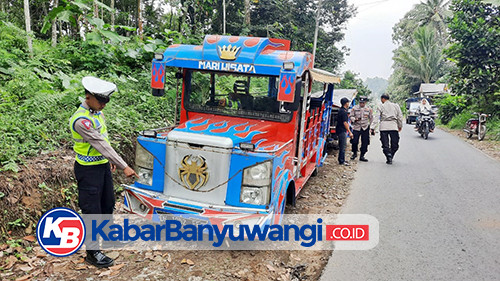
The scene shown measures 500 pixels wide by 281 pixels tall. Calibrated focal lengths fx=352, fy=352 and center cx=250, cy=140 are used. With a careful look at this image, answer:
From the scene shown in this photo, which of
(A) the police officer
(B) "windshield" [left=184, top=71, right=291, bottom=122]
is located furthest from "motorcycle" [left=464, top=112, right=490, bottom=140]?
(B) "windshield" [left=184, top=71, right=291, bottom=122]

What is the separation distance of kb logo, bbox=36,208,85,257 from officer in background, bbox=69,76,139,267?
235 mm

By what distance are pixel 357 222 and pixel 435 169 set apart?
4631 mm

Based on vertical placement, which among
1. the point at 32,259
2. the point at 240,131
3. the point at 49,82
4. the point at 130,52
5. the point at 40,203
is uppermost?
the point at 130,52

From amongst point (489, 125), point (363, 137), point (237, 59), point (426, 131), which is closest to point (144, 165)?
point (237, 59)

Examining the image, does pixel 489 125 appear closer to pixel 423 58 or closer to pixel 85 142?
pixel 85 142

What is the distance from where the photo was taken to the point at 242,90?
5.19 m

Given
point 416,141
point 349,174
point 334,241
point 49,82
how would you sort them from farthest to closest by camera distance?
point 416,141, point 349,174, point 49,82, point 334,241

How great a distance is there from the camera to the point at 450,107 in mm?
22234

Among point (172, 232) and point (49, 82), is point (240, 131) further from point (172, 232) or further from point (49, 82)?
point (49, 82)

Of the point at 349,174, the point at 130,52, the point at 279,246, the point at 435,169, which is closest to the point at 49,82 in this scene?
the point at 130,52

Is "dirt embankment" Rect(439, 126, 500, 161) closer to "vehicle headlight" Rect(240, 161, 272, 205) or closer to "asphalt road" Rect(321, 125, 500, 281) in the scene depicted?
"asphalt road" Rect(321, 125, 500, 281)

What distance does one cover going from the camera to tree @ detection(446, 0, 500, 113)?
51.2 feet

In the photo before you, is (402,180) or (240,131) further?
(402,180)

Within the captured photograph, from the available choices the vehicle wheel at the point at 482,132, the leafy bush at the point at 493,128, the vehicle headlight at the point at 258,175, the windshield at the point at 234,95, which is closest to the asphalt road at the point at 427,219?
the vehicle headlight at the point at 258,175
